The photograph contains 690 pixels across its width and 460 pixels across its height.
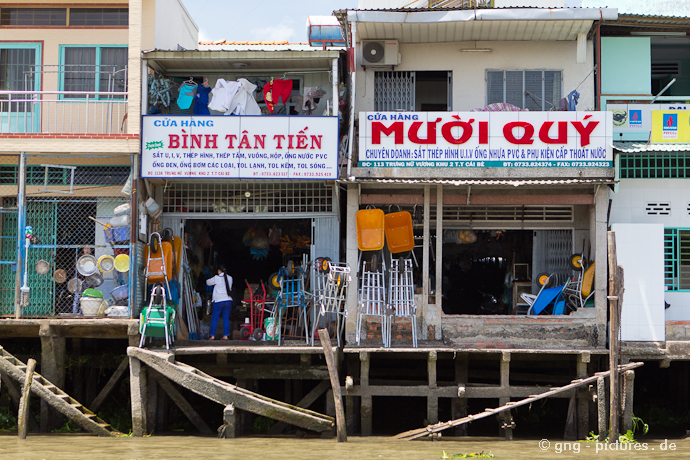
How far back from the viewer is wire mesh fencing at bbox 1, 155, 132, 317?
12.5 metres

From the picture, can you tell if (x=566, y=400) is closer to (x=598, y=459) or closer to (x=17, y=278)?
(x=598, y=459)

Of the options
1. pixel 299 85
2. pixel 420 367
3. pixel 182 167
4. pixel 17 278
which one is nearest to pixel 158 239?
pixel 182 167

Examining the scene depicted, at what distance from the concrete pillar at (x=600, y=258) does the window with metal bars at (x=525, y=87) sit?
2254mm

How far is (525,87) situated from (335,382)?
6670mm

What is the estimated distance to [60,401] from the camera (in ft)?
37.3

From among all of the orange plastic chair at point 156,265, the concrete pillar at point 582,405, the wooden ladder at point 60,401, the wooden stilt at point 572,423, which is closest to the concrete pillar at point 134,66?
the orange plastic chair at point 156,265

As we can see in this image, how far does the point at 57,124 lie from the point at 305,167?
4.76 metres

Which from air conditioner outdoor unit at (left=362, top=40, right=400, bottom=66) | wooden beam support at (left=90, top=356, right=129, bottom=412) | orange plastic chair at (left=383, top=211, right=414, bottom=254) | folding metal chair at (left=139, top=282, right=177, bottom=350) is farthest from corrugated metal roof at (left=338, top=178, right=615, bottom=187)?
wooden beam support at (left=90, top=356, right=129, bottom=412)

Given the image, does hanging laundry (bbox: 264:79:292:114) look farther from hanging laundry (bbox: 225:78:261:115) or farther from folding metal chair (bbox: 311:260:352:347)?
folding metal chair (bbox: 311:260:352:347)

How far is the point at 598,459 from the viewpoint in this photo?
10.3 m

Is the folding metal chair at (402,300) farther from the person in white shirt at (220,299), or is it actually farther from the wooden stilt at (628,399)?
the wooden stilt at (628,399)

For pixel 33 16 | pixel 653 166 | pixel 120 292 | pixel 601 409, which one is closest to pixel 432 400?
pixel 601 409

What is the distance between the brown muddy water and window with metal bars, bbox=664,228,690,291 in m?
2.78

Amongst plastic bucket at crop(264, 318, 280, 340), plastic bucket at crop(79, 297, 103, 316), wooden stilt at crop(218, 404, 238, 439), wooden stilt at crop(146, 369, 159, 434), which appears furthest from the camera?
plastic bucket at crop(264, 318, 280, 340)
